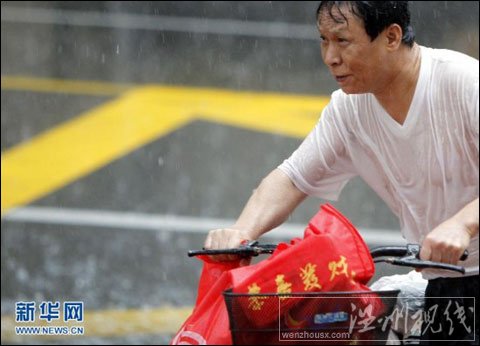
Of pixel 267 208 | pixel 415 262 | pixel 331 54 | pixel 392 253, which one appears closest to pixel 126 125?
pixel 267 208

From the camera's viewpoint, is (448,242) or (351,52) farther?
(351,52)

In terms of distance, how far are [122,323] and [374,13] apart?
13.0 feet

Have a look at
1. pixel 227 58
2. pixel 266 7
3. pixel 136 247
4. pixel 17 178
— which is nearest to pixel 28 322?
pixel 136 247

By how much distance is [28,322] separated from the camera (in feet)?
21.9

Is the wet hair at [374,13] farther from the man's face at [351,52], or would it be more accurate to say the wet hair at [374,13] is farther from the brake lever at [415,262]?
the brake lever at [415,262]

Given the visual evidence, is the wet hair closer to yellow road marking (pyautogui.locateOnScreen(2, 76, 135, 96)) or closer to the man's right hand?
the man's right hand

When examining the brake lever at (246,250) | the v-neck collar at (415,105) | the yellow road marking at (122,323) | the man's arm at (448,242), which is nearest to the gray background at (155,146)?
the yellow road marking at (122,323)

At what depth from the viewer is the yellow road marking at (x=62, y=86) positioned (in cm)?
1240

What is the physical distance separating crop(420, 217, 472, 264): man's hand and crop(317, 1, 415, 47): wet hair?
2.26 feet

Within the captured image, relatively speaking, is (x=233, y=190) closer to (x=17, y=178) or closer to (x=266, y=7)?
(x=17, y=178)

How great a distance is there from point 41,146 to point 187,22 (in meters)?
5.54

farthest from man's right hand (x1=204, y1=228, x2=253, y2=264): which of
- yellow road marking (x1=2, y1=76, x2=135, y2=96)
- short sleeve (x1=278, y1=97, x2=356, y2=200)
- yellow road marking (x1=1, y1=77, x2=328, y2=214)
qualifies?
yellow road marking (x1=2, y1=76, x2=135, y2=96)

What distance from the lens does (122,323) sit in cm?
712

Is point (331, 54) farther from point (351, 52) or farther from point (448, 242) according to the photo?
point (448, 242)
